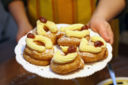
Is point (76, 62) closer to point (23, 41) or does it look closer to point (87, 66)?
point (87, 66)

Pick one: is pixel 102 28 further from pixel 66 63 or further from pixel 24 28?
pixel 24 28

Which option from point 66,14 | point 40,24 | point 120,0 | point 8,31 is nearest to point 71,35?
point 40,24

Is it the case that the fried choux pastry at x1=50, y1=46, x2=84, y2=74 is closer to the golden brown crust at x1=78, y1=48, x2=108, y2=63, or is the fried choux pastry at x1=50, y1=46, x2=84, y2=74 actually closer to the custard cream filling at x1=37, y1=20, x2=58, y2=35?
the golden brown crust at x1=78, y1=48, x2=108, y2=63

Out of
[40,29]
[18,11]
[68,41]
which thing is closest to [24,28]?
[18,11]

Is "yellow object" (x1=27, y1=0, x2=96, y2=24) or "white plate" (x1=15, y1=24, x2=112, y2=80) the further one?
"yellow object" (x1=27, y1=0, x2=96, y2=24)

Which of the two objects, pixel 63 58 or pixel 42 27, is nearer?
pixel 63 58

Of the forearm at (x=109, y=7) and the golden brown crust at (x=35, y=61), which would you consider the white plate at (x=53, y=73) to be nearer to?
the golden brown crust at (x=35, y=61)

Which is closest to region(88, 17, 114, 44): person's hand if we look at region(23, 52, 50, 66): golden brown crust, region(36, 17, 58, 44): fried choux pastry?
region(36, 17, 58, 44): fried choux pastry
